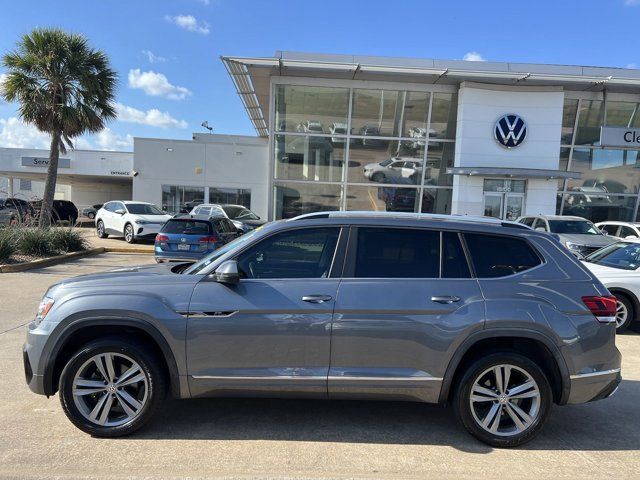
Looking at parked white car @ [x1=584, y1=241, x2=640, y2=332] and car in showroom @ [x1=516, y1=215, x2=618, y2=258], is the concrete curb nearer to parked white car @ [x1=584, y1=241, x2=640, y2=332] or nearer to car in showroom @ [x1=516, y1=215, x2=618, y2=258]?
parked white car @ [x1=584, y1=241, x2=640, y2=332]

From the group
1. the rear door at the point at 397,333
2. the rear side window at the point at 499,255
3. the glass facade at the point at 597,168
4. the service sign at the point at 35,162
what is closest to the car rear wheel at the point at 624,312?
the rear side window at the point at 499,255

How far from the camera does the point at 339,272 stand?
11.7 ft

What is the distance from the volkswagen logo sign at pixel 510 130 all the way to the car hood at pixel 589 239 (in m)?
7.45

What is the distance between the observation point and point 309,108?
1914cm

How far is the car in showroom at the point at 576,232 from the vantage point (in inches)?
444

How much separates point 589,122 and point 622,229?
852 cm

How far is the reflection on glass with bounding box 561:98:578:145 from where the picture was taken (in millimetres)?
20000

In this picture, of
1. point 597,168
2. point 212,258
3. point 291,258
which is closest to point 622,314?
point 291,258

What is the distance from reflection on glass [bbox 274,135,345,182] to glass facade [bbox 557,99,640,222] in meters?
10.4

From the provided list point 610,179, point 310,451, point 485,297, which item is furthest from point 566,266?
point 610,179

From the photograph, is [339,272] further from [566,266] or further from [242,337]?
[566,266]

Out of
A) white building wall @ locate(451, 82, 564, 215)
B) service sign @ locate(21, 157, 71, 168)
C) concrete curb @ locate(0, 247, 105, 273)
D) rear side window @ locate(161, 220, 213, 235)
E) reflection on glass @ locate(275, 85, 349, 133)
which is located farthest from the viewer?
service sign @ locate(21, 157, 71, 168)

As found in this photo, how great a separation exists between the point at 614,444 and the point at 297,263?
9.78ft

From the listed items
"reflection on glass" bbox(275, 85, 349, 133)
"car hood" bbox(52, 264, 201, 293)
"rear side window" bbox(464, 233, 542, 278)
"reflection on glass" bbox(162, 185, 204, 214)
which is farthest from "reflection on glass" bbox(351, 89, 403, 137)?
"car hood" bbox(52, 264, 201, 293)
